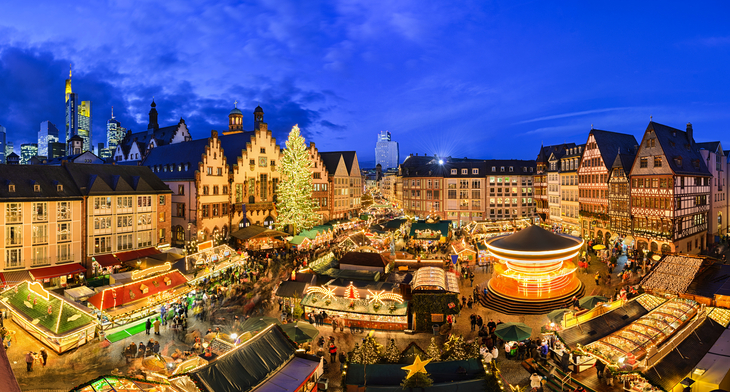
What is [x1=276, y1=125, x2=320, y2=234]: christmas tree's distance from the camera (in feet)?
154

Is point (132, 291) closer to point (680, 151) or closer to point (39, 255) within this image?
point (39, 255)

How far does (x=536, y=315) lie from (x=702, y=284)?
8558mm

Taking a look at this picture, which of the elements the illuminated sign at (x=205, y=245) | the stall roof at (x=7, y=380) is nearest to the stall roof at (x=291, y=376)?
the stall roof at (x=7, y=380)

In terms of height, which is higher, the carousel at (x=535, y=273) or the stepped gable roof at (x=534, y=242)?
the stepped gable roof at (x=534, y=242)

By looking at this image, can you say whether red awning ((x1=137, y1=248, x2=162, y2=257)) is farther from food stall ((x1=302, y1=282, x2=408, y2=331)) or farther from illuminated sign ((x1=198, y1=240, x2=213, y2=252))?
food stall ((x1=302, y1=282, x2=408, y2=331))

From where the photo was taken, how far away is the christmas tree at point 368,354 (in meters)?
14.3

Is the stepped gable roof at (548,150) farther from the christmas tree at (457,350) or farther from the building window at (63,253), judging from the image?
the building window at (63,253)

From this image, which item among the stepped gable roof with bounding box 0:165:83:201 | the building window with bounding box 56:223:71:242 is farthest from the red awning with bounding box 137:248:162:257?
the stepped gable roof with bounding box 0:165:83:201

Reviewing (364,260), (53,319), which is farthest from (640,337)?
(53,319)

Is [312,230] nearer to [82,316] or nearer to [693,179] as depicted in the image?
[82,316]

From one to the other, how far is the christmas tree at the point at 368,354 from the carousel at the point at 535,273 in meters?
13.3

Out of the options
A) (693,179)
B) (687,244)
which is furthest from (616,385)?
(693,179)

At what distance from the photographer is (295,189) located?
4719 centimetres

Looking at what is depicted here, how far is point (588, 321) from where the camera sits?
1617 centimetres
